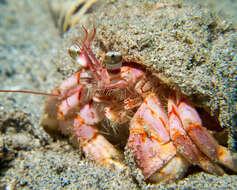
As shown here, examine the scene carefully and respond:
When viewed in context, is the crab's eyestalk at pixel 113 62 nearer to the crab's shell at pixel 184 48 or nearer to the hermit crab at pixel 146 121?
the hermit crab at pixel 146 121

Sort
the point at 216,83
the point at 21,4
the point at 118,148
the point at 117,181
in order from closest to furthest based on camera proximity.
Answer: the point at 216,83 → the point at 117,181 → the point at 118,148 → the point at 21,4

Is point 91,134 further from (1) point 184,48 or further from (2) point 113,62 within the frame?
(1) point 184,48

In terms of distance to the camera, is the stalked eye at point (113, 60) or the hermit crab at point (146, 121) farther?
the hermit crab at point (146, 121)

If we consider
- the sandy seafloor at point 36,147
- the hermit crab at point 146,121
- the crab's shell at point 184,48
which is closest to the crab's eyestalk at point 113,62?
the hermit crab at point 146,121

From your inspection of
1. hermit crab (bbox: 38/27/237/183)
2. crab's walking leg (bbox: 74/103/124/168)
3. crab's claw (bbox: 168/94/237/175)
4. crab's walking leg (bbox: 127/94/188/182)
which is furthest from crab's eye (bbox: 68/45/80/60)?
crab's claw (bbox: 168/94/237/175)

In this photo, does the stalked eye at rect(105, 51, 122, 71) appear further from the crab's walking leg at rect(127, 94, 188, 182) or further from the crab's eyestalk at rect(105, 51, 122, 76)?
the crab's walking leg at rect(127, 94, 188, 182)

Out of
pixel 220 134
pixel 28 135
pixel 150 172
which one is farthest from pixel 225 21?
pixel 28 135

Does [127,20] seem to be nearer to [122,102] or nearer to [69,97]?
[122,102]
